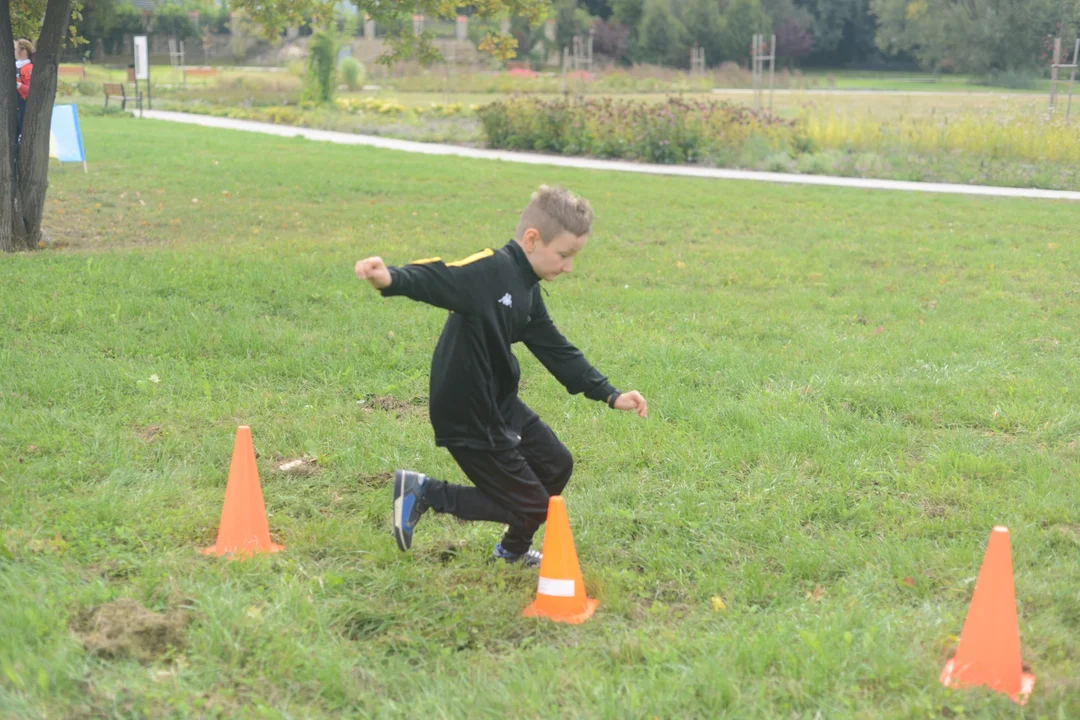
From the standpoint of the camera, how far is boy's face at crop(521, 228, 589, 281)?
386cm

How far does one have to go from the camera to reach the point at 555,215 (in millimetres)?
3828

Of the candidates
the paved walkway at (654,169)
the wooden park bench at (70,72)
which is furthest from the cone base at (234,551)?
the wooden park bench at (70,72)

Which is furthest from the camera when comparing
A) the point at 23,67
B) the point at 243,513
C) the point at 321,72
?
the point at 321,72

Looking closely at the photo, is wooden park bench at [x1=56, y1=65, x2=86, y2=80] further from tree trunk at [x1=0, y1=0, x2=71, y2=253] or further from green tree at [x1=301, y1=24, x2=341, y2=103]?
tree trunk at [x1=0, y1=0, x2=71, y2=253]

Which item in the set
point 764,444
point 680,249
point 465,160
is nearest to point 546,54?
point 465,160

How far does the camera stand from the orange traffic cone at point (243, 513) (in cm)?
416

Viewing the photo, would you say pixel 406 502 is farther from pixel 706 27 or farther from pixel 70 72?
pixel 706 27

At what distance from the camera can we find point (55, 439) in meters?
5.18

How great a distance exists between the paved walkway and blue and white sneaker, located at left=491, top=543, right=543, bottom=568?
45.8 ft

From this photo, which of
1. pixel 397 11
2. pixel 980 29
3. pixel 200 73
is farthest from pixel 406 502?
pixel 200 73

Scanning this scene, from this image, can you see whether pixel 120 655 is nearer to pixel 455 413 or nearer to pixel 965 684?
pixel 455 413

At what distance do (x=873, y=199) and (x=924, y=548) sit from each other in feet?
39.0

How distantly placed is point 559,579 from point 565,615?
13cm

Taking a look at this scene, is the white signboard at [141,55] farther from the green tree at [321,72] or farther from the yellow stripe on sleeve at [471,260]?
the yellow stripe on sleeve at [471,260]
